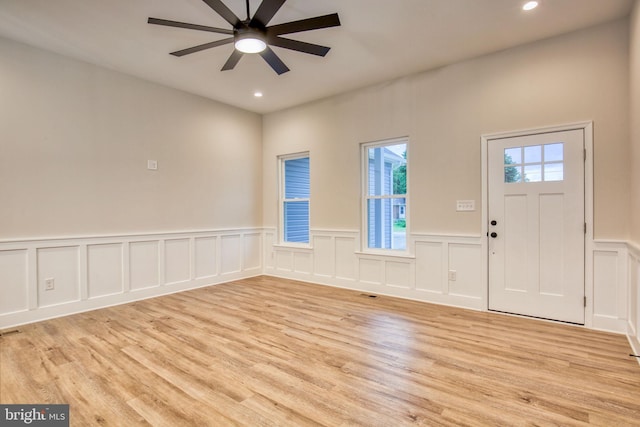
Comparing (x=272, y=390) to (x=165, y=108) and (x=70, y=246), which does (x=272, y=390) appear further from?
(x=165, y=108)

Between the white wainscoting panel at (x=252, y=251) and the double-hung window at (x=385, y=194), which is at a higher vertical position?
the double-hung window at (x=385, y=194)

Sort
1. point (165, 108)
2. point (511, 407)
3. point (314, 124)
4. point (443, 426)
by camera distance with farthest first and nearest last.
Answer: point (314, 124)
point (165, 108)
point (511, 407)
point (443, 426)

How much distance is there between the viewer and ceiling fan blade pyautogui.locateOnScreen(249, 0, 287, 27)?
223 centimetres

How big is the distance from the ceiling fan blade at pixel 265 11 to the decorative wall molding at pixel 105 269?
3.27 metres

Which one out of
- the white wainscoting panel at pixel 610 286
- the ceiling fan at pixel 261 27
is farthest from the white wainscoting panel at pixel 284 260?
the white wainscoting panel at pixel 610 286

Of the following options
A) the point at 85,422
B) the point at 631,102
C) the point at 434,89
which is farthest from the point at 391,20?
the point at 85,422

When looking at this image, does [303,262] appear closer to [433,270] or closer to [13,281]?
[433,270]

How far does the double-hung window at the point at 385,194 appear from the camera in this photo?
4621 millimetres

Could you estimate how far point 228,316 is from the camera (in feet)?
12.2

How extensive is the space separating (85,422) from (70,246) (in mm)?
2699

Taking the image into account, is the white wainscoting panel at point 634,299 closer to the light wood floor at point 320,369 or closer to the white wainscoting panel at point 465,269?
the light wood floor at point 320,369

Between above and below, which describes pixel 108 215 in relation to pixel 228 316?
above

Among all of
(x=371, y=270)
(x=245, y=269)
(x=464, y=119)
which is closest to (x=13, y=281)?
(x=245, y=269)

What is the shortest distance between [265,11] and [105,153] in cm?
301
